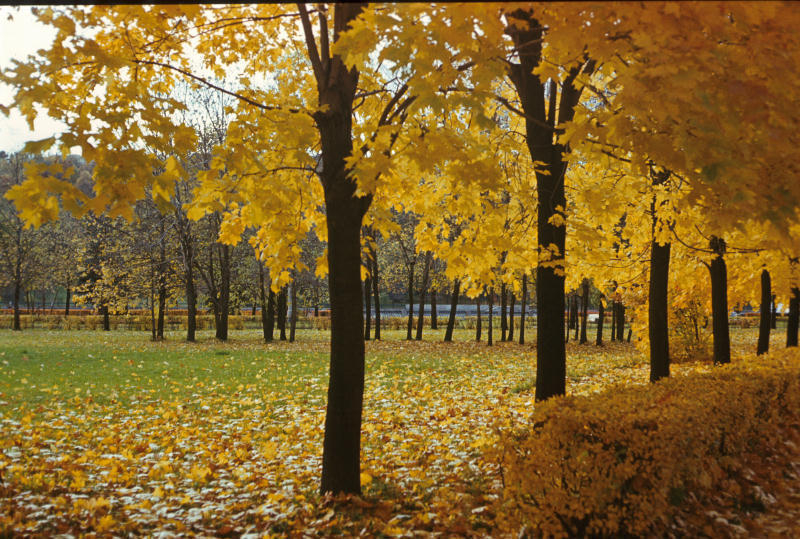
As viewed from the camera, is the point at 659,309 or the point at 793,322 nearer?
the point at 659,309

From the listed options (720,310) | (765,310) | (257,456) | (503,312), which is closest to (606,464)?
(257,456)

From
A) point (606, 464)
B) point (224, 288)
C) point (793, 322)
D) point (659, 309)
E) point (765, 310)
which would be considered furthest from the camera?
point (224, 288)

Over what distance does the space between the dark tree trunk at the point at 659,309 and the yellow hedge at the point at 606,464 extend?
→ 4.00m

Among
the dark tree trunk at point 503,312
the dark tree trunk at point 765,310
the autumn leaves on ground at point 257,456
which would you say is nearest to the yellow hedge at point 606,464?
the autumn leaves on ground at point 257,456

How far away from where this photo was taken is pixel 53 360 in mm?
14914

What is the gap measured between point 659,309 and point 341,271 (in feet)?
20.2

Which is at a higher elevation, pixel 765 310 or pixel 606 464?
pixel 765 310

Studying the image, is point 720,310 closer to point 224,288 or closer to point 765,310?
point 765,310

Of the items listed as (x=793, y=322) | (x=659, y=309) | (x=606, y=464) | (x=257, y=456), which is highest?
(x=659, y=309)

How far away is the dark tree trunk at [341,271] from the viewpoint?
4.49 metres

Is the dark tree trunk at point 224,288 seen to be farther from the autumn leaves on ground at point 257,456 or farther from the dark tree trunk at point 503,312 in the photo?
the dark tree trunk at point 503,312

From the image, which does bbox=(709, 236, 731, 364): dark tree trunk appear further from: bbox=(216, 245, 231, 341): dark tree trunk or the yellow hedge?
bbox=(216, 245, 231, 341): dark tree trunk

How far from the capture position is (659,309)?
8.29 metres

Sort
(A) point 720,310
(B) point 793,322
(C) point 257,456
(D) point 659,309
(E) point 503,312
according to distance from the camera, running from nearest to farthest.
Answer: (C) point 257,456
(D) point 659,309
(A) point 720,310
(B) point 793,322
(E) point 503,312
